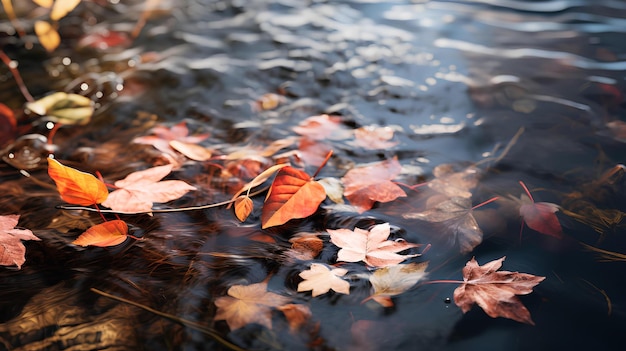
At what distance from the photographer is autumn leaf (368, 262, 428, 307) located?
1010 mm

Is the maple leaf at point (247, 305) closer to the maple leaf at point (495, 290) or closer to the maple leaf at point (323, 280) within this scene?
the maple leaf at point (323, 280)

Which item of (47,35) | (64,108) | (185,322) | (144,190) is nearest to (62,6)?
(47,35)

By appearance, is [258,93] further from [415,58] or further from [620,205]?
[620,205]

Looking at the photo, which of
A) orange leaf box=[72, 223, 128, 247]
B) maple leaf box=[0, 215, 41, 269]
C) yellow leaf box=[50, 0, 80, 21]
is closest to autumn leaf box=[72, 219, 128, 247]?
orange leaf box=[72, 223, 128, 247]

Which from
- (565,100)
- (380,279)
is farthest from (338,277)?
(565,100)

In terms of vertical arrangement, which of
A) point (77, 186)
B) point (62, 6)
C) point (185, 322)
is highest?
point (62, 6)

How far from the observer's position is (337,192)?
1.28m

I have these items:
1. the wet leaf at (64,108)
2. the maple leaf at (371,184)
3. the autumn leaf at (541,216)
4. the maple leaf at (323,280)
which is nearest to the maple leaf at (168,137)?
the wet leaf at (64,108)

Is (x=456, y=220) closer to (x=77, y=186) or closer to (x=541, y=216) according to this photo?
(x=541, y=216)

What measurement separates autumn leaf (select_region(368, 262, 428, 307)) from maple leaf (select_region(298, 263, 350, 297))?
63 mm

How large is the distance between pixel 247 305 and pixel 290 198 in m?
0.31

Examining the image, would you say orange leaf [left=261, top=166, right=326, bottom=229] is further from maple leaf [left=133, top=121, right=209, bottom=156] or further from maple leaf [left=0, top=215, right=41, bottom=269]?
maple leaf [left=0, top=215, right=41, bottom=269]

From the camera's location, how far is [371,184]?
1.30 m

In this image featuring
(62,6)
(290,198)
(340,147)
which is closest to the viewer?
(290,198)
